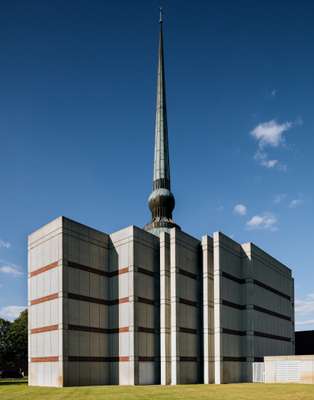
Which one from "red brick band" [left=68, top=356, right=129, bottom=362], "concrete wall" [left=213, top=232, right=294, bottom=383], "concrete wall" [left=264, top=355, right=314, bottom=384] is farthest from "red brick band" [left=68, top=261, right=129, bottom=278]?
"concrete wall" [left=264, top=355, right=314, bottom=384]

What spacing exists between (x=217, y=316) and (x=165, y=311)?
7418 mm

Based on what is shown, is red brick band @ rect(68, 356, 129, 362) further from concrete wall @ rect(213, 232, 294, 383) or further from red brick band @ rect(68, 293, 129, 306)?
concrete wall @ rect(213, 232, 294, 383)

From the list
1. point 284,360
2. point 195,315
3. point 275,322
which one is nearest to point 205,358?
point 195,315

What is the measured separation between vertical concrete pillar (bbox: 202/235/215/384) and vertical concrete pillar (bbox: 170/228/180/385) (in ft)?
15.2

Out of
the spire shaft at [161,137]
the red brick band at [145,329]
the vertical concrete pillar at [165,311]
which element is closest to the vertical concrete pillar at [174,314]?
the vertical concrete pillar at [165,311]

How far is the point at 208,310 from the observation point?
2325 inches

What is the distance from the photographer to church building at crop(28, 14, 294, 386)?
5016 centimetres

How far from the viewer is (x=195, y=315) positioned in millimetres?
59719

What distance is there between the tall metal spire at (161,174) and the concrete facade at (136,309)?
943 cm

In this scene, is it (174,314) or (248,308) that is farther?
(248,308)

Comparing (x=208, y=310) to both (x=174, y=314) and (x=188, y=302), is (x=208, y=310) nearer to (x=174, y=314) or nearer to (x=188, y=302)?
(x=188, y=302)

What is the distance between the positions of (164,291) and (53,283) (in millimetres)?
13653

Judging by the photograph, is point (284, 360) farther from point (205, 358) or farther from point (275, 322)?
point (275, 322)

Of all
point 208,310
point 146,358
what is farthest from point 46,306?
point 208,310
